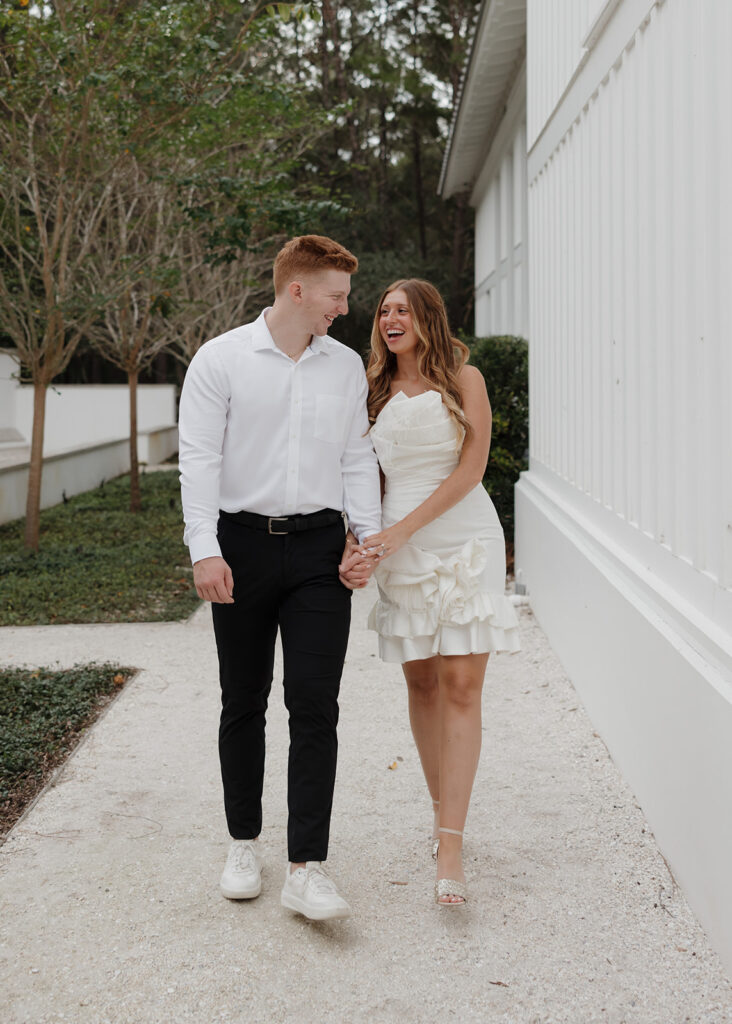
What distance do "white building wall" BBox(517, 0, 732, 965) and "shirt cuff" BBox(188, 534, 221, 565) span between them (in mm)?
1501

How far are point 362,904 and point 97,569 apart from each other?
651 cm

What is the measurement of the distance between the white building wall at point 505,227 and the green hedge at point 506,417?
1.25m

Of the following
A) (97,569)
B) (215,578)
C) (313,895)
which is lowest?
(313,895)

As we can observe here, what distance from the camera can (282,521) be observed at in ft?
10.7

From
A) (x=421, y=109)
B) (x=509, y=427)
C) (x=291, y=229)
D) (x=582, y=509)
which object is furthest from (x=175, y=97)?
(x=421, y=109)

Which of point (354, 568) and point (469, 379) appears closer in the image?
point (354, 568)

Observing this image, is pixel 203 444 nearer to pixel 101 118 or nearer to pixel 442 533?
pixel 442 533

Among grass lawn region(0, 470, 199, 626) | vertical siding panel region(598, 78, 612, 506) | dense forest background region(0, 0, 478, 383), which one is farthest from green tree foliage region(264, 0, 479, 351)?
vertical siding panel region(598, 78, 612, 506)

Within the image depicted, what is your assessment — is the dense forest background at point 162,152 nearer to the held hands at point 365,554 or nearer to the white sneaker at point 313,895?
the held hands at point 365,554

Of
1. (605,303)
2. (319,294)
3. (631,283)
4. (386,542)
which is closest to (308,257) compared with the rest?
(319,294)

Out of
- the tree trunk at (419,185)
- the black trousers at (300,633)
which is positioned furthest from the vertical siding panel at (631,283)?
the tree trunk at (419,185)

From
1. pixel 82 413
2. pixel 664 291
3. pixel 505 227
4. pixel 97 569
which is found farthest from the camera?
pixel 82 413

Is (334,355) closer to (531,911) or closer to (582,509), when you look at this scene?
(531,911)

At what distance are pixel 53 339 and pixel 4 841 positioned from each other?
7003 millimetres
